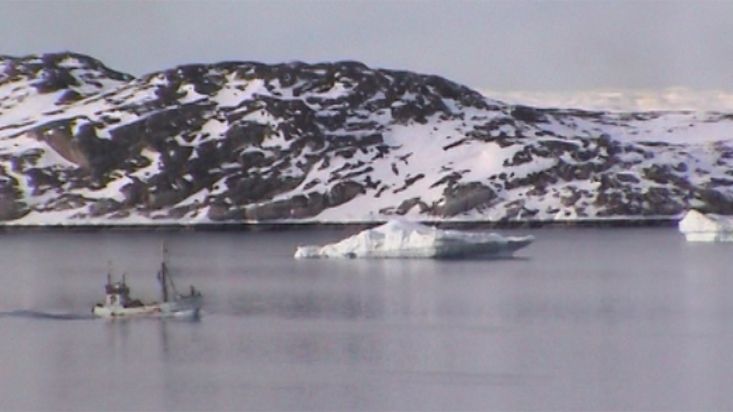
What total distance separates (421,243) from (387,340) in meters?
43.0

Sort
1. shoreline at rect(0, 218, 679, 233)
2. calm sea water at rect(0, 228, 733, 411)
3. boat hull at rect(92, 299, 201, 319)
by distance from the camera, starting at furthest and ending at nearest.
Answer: shoreline at rect(0, 218, 679, 233), boat hull at rect(92, 299, 201, 319), calm sea water at rect(0, 228, 733, 411)

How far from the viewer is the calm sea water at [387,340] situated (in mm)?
41531

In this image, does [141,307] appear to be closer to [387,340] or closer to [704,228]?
[387,340]

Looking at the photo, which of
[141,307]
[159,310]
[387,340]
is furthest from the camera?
[141,307]

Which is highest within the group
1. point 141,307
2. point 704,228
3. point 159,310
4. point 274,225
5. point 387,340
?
point 274,225

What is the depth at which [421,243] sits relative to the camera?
319 feet

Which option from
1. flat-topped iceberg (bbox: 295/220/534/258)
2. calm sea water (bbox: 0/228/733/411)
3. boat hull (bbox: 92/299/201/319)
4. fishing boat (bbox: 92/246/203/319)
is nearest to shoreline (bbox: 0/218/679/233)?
flat-topped iceberg (bbox: 295/220/534/258)

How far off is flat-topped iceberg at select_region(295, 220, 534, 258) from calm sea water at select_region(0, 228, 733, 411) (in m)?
1.21

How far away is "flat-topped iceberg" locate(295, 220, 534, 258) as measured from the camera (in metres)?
96.9

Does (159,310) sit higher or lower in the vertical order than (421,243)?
lower

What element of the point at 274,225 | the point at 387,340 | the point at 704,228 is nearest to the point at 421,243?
the point at 704,228

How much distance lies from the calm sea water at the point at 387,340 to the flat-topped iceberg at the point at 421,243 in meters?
1.21

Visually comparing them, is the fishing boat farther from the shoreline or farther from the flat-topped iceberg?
the shoreline

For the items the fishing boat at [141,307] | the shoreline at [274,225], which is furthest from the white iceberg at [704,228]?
the fishing boat at [141,307]
